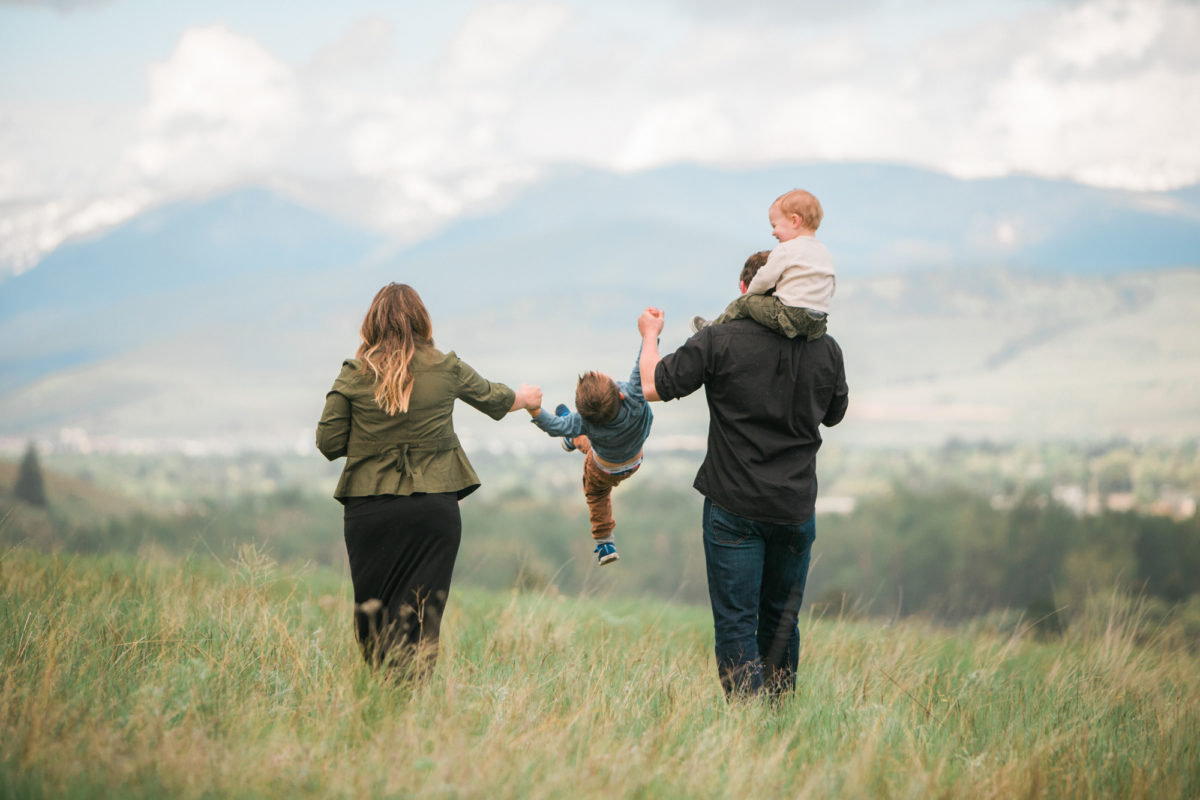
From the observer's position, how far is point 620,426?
5363 millimetres

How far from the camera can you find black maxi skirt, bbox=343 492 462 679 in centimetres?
497

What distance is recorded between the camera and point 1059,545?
90.1 metres

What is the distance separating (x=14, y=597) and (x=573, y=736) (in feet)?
12.3

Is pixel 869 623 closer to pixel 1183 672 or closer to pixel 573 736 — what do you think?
pixel 1183 672

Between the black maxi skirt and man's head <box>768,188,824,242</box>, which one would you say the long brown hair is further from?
man's head <box>768,188,824,242</box>

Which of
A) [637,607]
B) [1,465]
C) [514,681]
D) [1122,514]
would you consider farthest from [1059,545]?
[1,465]

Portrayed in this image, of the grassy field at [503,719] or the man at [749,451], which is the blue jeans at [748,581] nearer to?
the man at [749,451]

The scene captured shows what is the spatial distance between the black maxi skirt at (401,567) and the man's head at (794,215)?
2.00 meters

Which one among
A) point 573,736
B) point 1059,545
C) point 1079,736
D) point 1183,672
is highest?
point 573,736

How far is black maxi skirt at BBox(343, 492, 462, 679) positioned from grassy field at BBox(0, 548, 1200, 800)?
208mm

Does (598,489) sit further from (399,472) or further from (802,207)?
(802,207)

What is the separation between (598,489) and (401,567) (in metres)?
1.18

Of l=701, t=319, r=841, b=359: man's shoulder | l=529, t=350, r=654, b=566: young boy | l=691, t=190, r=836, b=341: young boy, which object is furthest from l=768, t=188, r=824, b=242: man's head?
l=529, t=350, r=654, b=566: young boy

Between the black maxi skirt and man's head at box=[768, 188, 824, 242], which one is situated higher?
man's head at box=[768, 188, 824, 242]
